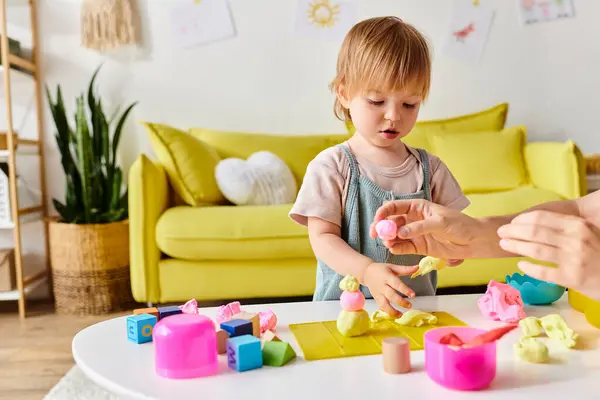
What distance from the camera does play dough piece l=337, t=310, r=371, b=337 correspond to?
2.70ft

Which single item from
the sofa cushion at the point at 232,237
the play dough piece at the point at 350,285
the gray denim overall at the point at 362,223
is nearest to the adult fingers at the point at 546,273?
the play dough piece at the point at 350,285

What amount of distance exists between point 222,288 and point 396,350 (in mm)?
1581

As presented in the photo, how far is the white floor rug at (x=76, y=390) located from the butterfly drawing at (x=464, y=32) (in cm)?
240

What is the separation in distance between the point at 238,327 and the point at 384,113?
1.67 ft

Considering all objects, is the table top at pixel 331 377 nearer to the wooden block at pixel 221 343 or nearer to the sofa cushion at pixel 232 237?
the wooden block at pixel 221 343

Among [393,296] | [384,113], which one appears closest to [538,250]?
[393,296]

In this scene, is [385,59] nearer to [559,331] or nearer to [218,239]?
[559,331]

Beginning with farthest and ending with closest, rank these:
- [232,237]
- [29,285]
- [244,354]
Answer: [29,285]
[232,237]
[244,354]

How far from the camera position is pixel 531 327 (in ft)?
2.65

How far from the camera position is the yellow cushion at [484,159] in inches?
102

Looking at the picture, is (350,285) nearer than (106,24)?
Yes

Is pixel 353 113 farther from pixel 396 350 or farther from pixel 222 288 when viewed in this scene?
pixel 222 288

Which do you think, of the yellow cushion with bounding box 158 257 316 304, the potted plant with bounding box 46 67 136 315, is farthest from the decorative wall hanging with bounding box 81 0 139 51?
the yellow cushion with bounding box 158 257 316 304

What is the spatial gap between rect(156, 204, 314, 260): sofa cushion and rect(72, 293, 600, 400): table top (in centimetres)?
130
